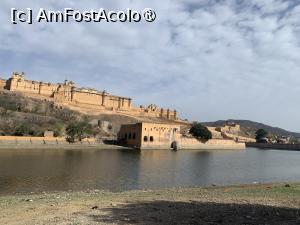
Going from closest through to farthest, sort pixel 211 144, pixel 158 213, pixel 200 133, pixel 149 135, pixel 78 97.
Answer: pixel 158 213 → pixel 149 135 → pixel 200 133 → pixel 211 144 → pixel 78 97

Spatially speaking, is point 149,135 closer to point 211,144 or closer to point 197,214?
point 211,144

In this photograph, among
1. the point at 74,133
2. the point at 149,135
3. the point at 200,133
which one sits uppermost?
the point at 200,133

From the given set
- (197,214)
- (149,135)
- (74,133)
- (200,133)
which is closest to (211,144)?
(200,133)

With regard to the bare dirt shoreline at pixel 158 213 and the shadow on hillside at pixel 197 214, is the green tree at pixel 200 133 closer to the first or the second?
the bare dirt shoreline at pixel 158 213

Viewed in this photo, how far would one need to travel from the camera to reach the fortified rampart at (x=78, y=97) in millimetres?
83688

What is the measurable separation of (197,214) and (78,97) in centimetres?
8589

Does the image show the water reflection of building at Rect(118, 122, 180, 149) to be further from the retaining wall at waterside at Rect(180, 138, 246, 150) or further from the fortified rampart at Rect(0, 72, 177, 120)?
the fortified rampart at Rect(0, 72, 177, 120)

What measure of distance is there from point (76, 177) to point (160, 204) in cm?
1472

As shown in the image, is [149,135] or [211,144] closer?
[149,135]

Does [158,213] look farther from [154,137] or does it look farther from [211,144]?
[211,144]

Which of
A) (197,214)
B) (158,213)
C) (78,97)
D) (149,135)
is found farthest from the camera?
(78,97)

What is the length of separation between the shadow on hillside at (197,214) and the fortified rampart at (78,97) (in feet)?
250

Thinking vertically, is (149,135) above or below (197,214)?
above

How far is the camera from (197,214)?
9508mm
